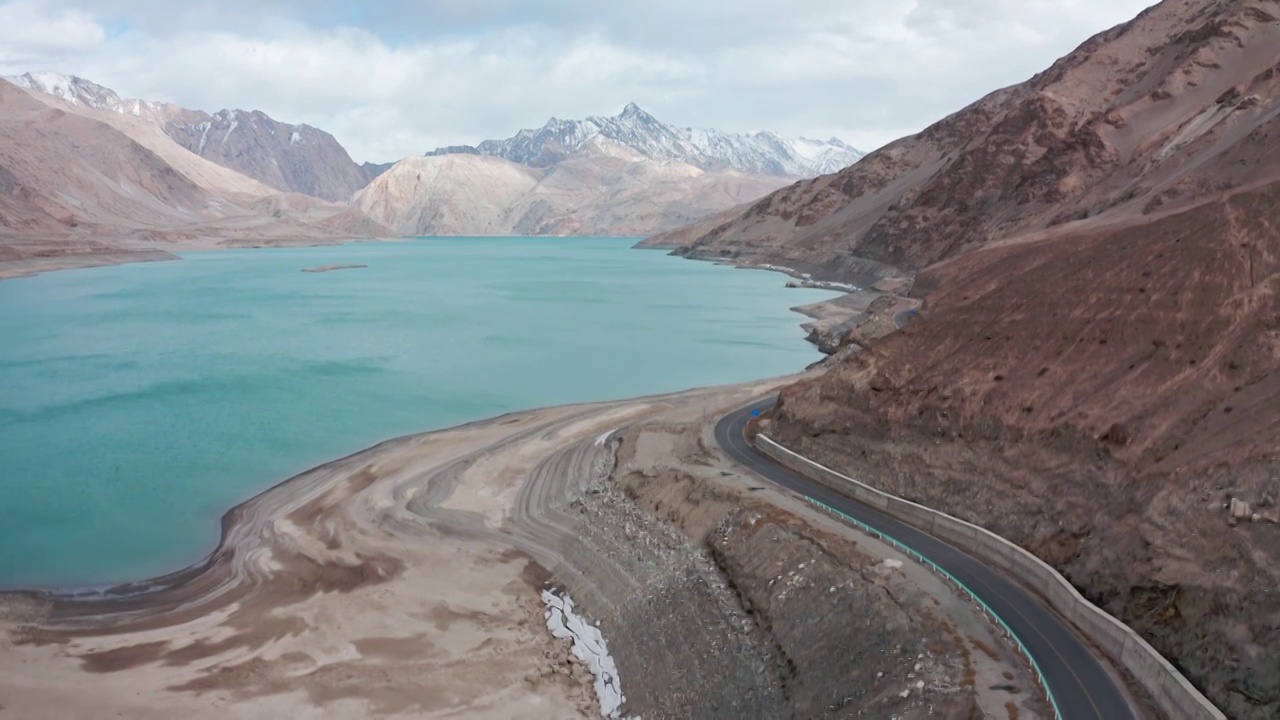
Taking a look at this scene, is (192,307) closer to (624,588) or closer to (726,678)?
(624,588)

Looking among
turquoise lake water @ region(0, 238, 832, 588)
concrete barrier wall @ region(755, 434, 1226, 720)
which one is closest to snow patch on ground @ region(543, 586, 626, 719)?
concrete barrier wall @ region(755, 434, 1226, 720)

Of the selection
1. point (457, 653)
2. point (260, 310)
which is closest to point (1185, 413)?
point (457, 653)

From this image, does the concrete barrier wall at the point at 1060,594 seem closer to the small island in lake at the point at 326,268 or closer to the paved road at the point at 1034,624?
the paved road at the point at 1034,624

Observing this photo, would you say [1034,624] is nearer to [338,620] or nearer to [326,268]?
[338,620]

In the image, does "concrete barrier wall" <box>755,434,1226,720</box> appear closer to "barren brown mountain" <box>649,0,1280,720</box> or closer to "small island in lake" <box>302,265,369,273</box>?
"barren brown mountain" <box>649,0,1280,720</box>

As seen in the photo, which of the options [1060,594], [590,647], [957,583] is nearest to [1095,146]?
[957,583]

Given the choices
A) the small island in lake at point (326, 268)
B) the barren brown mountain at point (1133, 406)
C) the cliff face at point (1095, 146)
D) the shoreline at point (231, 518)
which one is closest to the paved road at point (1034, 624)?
the barren brown mountain at point (1133, 406)
